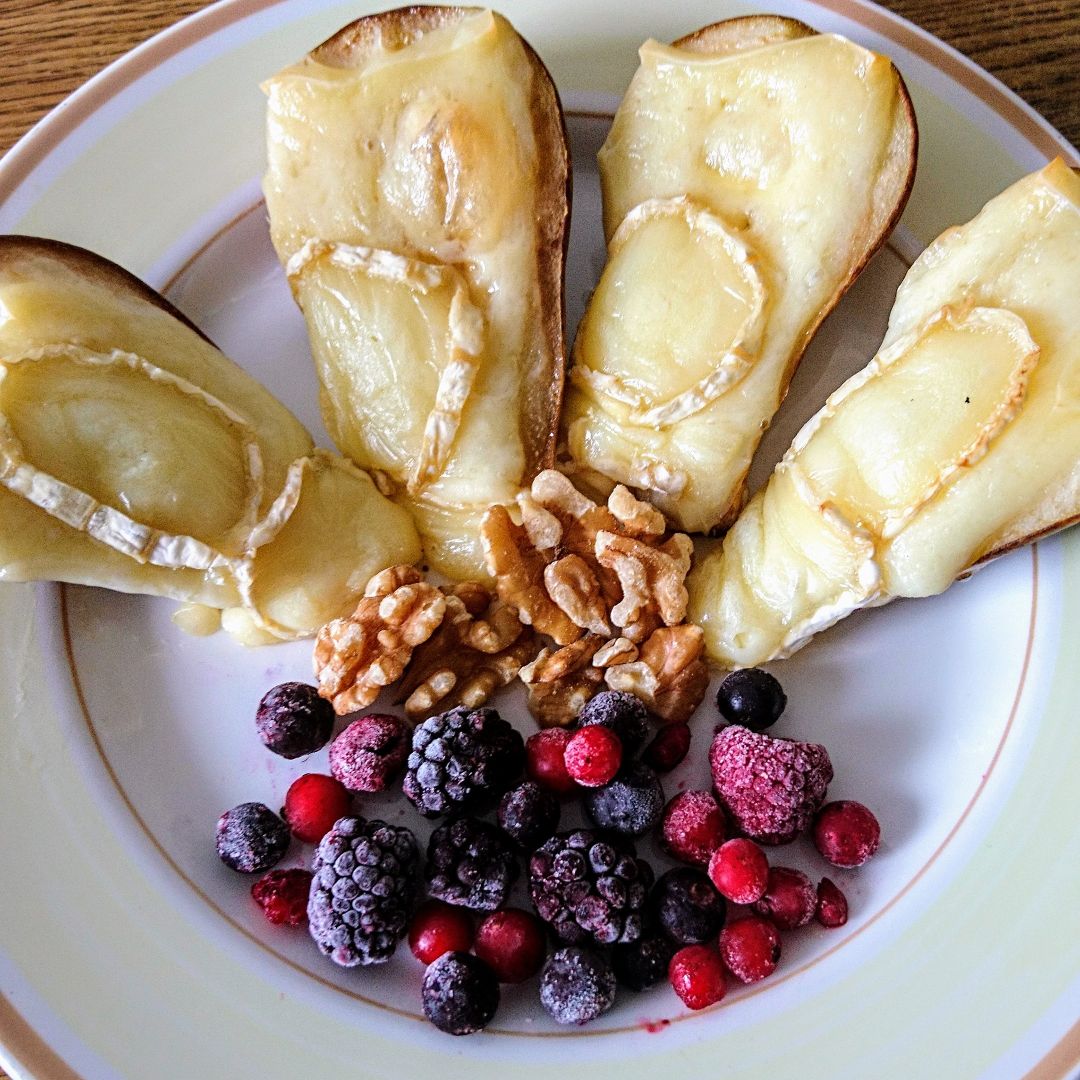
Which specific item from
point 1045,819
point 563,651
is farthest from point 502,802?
point 1045,819

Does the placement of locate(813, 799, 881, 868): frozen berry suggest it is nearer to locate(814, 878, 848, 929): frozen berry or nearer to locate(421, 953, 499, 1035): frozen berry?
locate(814, 878, 848, 929): frozen berry

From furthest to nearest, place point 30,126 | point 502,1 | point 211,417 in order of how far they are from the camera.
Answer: point 30,126, point 502,1, point 211,417

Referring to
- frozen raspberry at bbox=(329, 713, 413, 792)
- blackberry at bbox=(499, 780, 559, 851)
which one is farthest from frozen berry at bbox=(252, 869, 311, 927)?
blackberry at bbox=(499, 780, 559, 851)

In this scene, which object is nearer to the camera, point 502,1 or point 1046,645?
point 1046,645

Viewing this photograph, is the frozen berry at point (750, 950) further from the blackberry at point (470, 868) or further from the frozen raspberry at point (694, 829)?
the blackberry at point (470, 868)

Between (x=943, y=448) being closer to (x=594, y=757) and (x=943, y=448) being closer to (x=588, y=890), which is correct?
(x=594, y=757)

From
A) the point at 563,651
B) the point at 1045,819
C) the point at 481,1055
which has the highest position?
the point at 563,651

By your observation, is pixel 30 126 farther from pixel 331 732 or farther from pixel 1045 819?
pixel 1045 819
